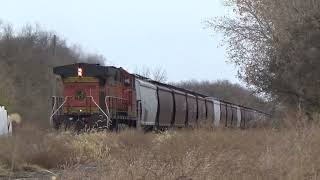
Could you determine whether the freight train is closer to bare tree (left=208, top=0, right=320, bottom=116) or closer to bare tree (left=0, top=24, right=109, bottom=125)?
bare tree (left=208, top=0, right=320, bottom=116)

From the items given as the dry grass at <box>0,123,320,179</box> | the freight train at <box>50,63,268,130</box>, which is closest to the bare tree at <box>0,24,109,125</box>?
the freight train at <box>50,63,268,130</box>

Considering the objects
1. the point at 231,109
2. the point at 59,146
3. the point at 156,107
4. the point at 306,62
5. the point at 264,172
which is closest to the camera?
the point at 264,172

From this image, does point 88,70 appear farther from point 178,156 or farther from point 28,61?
point 28,61

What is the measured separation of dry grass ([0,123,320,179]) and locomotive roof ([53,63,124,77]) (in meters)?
7.55

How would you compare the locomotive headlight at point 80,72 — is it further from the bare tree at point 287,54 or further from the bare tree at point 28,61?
the bare tree at point 28,61

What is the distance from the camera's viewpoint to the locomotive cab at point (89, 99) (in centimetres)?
2195

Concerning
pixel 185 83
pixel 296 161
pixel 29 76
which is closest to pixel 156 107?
pixel 296 161

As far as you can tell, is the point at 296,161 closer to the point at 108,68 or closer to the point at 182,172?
the point at 182,172

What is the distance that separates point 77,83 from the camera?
23328mm

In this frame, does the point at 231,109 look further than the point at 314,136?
Yes

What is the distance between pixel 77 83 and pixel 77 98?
0.69 m

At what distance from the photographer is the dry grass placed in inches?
279

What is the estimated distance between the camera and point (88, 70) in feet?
76.1

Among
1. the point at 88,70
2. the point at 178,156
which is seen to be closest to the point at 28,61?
the point at 88,70
